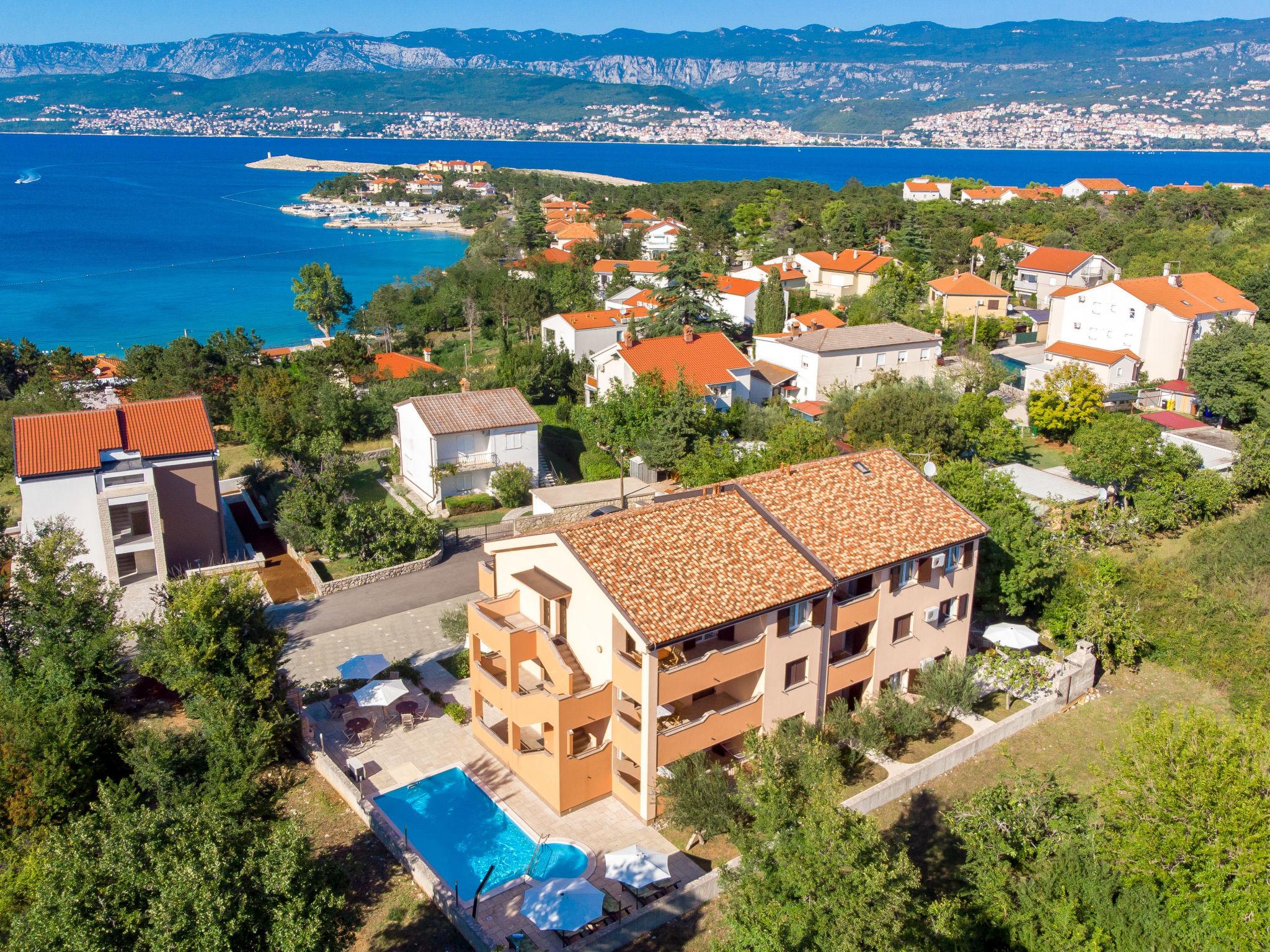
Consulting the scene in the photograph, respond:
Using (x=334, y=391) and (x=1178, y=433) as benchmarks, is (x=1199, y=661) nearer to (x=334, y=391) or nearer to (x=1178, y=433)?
(x=1178, y=433)

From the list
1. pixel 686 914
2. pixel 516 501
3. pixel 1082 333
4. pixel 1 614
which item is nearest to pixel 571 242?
pixel 1082 333

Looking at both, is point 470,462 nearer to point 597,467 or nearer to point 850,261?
point 597,467

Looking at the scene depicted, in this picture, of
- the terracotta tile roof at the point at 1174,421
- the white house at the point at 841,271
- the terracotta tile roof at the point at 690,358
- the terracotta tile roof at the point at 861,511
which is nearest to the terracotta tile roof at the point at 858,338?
the terracotta tile roof at the point at 690,358

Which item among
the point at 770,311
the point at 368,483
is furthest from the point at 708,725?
the point at 770,311

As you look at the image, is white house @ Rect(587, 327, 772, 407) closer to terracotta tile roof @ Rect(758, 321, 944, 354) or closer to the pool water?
terracotta tile roof @ Rect(758, 321, 944, 354)

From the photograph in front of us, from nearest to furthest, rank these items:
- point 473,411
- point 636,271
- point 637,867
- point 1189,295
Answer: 1. point 637,867
2. point 473,411
3. point 1189,295
4. point 636,271

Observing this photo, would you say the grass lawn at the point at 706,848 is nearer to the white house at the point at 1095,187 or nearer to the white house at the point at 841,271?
the white house at the point at 841,271

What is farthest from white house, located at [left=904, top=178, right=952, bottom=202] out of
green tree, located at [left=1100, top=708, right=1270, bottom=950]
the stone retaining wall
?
the stone retaining wall
